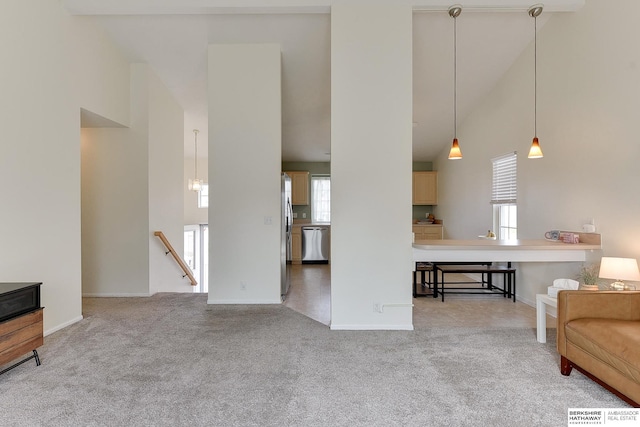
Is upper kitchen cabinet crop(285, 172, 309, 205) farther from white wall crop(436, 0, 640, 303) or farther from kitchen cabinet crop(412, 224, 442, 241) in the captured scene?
white wall crop(436, 0, 640, 303)

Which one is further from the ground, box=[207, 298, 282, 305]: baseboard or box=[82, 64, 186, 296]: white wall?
box=[82, 64, 186, 296]: white wall

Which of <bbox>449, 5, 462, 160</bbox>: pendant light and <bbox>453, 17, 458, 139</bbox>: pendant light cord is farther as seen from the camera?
<bbox>453, 17, 458, 139</bbox>: pendant light cord

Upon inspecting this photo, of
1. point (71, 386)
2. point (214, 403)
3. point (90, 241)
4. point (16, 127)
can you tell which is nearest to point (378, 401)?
point (214, 403)

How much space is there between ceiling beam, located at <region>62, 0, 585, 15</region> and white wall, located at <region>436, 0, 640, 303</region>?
49cm

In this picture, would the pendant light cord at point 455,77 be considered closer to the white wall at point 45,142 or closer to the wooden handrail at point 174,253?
the white wall at point 45,142

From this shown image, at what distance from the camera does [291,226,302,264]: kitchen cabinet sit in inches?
285

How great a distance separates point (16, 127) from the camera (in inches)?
114

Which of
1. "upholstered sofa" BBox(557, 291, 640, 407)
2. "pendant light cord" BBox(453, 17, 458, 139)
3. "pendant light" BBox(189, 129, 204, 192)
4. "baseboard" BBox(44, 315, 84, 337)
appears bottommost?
"baseboard" BBox(44, 315, 84, 337)

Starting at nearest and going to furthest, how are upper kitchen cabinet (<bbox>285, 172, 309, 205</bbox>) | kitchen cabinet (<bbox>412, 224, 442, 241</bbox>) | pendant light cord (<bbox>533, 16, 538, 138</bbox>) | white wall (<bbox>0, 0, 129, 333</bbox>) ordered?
white wall (<bbox>0, 0, 129, 333</bbox>) → pendant light cord (<bbox>533, 16, 538, 138</bbox>) → kitchen cabinet (<bbox>412, 224, 442, 241</bbox>) → upper kitchen cabinet (<bbox>285, 172, 309, 205</bbox>)

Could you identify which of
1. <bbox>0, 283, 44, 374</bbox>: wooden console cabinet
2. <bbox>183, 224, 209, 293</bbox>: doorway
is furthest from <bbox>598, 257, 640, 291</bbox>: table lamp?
<bbox>183, 224, 209, 293</bbox>: doorway

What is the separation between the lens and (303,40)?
4.11m

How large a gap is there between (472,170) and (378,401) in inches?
176

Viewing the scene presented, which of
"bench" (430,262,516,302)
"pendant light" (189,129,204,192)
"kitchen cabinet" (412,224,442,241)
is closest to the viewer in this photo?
"bench" (430,262,516,302)

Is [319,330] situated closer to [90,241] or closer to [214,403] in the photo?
[214,403]
